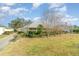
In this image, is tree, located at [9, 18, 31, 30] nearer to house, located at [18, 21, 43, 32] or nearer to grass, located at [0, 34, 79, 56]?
house, located at [18, 21, 43, 32]

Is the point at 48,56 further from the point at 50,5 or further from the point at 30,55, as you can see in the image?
the point at 50,5

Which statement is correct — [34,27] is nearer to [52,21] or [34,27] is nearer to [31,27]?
[31,27]

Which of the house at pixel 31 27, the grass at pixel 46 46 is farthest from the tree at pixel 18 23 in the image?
the grass at pixel 46 46

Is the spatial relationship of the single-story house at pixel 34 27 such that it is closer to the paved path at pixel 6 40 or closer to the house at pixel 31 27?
the house at pixel 31 27

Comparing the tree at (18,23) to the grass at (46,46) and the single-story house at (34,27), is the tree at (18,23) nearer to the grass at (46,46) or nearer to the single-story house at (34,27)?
the single-story house at (34,27)

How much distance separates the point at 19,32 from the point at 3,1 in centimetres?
39

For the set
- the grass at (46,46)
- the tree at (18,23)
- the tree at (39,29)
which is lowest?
the grass at (46,46)

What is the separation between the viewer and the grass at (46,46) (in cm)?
208

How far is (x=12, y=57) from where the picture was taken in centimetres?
208

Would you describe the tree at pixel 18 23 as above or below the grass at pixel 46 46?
above

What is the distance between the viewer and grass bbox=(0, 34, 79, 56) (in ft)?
6.84

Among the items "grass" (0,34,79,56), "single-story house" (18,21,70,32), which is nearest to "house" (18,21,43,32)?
"single-story house" (18,21,70,32)

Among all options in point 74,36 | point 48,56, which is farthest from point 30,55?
point 74,36

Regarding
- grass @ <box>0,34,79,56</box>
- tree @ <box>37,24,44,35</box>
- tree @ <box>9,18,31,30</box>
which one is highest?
tree @ <box>9,18,31,30</box>
